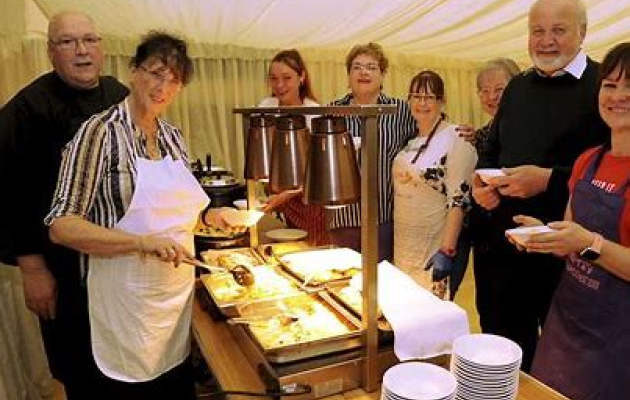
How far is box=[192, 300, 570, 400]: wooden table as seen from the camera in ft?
3.84

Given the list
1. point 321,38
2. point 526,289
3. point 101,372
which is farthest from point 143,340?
point 321,38

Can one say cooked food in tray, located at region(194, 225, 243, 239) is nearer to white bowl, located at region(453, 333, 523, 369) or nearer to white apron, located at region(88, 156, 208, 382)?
white apron, located at region(88, 156, 208, 382)

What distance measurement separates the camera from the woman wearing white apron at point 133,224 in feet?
4.28

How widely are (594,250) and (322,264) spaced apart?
29.8 inches

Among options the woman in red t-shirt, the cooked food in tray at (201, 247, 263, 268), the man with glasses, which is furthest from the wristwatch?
the man with glasses

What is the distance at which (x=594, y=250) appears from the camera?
4.29 feet

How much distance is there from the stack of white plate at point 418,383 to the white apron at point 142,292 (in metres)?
0.66

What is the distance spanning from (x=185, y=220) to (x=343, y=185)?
1.67ft

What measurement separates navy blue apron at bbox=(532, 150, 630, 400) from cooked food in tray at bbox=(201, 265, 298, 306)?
75 cm

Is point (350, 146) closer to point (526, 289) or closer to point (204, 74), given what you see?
point (526, 289)

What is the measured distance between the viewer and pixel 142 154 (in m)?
1.40

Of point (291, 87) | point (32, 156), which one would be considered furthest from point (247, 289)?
point (291, 87)

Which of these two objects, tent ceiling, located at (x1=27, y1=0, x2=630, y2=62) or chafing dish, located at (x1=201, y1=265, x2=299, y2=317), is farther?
tent ceiling, located at (x1=27, y1=0, x2=630, y2=62)

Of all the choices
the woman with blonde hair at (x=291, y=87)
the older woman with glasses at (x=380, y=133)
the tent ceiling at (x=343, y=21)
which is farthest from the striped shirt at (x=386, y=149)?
the tent ceiling at (x=343, y=21)
